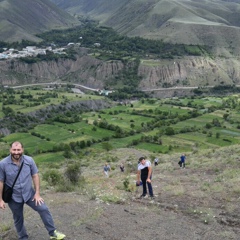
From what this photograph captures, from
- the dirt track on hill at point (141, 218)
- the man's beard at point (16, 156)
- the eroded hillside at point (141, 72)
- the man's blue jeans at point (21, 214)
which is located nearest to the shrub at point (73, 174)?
the dirt track on hill at point (141, 218)

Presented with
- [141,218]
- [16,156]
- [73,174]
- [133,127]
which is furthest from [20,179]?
[133,127]

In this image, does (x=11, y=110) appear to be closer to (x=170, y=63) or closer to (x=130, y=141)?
(x=130, y=141)

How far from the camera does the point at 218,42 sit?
181875 mm

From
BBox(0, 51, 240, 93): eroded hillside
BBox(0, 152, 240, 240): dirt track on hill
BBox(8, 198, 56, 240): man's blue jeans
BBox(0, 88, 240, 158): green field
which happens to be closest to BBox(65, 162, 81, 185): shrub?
BBox(0, 152, 240, 240): dirt track on hill

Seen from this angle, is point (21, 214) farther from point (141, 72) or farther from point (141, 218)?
point (141, 72)

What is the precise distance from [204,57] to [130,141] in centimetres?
10310

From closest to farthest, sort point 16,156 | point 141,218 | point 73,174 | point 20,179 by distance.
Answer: point 16,156 < point 20,179 < point 141,218 < point 73,174

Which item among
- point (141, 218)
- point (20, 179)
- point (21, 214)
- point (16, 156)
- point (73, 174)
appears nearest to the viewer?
point (16, 156)

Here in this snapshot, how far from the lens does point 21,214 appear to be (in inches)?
375

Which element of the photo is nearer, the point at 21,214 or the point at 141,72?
the point at 21,214

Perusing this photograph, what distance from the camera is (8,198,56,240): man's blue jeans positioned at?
9.19m

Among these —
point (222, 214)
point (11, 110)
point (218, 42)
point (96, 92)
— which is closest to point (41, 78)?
point (96, 92)

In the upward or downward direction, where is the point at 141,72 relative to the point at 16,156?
downward

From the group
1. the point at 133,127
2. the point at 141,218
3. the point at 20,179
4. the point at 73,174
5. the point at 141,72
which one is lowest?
the point at 133,127
